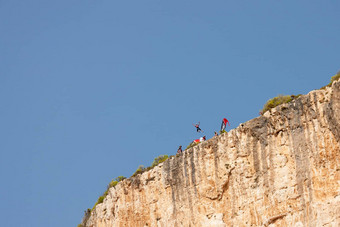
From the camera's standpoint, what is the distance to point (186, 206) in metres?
46.9

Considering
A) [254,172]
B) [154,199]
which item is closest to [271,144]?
[254,172]

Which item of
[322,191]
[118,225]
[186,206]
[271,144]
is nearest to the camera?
[322,191]

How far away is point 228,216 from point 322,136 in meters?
6.19

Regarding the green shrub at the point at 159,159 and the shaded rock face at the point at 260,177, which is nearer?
the shaded rock face at the point at 260,177

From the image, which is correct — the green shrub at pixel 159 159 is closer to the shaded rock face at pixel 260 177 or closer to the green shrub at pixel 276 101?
the shaded rock face at pixel 260 177

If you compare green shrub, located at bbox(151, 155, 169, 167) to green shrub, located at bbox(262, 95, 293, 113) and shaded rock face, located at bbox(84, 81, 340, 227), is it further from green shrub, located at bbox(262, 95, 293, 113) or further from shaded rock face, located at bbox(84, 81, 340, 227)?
green shrub, located at bbox(262, 95, 293, 113)

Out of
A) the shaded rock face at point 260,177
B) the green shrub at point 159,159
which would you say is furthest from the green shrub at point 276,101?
the green shrub at point 159,159

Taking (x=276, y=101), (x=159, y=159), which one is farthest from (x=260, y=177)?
(x=159, y=159)

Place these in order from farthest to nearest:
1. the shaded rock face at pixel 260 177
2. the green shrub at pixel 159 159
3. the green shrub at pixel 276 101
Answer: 1. the green shrub at pixel 159 159
2. the green shrub at pixel 276 101
3. the shaded rock face at pixel 260 177

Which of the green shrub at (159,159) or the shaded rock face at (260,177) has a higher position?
the green shrub at (159,159)

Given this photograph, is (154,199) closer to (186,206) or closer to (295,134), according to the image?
(186,206)

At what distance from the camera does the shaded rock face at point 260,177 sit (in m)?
40.7

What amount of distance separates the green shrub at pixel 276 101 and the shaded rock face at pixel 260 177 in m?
0.42

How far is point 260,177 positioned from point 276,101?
3.56m
